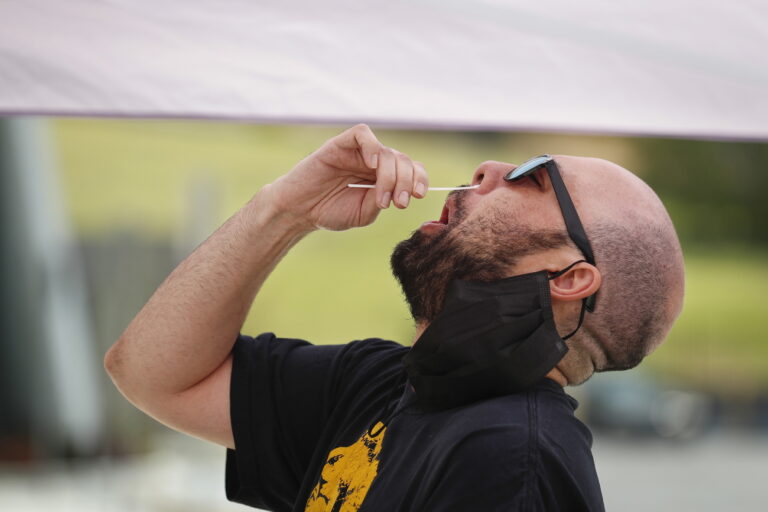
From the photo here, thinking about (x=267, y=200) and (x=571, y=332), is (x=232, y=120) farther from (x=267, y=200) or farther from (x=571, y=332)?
(x=571, y=332)

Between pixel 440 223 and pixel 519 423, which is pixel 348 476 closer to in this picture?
pixel 519 423

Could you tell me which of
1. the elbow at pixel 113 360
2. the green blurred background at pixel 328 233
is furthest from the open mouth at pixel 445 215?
the green blurred background at pixel 328 233

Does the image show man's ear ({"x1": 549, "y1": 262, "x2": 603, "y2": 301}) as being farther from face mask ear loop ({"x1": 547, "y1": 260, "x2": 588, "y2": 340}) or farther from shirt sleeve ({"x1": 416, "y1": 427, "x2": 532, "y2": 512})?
shirt sleeve ({"x1": 416, "y1": 427, "x2": 532, "y2": 512})

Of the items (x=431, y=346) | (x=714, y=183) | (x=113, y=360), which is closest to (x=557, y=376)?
(x=431, y=346)

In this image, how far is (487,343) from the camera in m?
1.90

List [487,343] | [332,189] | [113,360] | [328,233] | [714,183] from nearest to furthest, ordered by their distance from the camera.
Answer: [487,343] → [332,189] → [113,360] → [328,233] → [714,183]

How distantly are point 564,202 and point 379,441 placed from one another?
1.90ft

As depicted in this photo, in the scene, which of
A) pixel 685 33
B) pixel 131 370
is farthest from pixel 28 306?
pixel 685 33

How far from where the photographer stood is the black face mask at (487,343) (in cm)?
189

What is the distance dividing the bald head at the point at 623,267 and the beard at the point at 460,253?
0.31 feet

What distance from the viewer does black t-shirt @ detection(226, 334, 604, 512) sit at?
67.1 inches

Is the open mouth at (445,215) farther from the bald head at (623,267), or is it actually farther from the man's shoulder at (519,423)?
the man's shoulder at (519,423)

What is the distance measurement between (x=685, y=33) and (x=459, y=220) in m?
0.69

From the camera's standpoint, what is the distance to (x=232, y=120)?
7.64 feet
